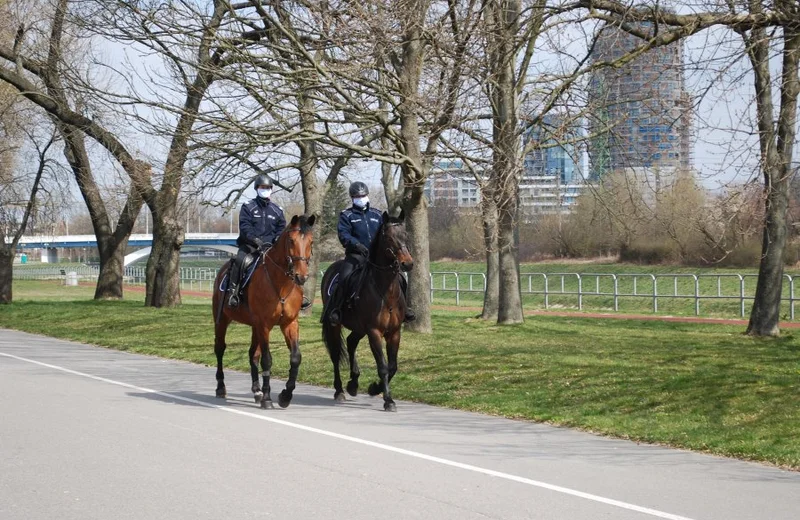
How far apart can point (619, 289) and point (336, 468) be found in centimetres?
4015

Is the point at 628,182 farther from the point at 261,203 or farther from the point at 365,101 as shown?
the point at 261,203

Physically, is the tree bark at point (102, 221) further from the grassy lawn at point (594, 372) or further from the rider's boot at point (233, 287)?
the rider's boot at point (233, 287)

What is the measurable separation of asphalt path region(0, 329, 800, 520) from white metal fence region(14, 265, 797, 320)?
22.3 m

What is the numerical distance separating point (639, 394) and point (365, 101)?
1000 centimetres

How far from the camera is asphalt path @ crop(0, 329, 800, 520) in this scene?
7.51 meters

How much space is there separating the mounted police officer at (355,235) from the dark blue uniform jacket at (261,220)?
890 mm

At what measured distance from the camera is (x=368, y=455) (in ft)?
32.2

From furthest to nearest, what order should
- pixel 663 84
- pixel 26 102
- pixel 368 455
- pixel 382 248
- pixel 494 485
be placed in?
pixel 26 102 < pixel 663 84 < pixel 382 248 < pixel 368 455 < pixel 494 485

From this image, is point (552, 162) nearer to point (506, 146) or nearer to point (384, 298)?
point (506, 146)

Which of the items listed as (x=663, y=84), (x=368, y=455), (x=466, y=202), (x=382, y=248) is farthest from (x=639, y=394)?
(x=466, y=202)

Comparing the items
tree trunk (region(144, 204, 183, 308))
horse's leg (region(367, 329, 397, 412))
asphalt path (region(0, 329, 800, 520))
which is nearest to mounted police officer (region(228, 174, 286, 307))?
asphalt path (region(0, 329, 800, 520))

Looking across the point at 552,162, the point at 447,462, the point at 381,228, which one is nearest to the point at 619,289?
the point at 552,162

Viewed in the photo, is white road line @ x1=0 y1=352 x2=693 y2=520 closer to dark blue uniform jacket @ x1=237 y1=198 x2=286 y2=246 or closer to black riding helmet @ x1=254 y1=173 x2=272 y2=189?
dark blue uniform jacket @ x1=237 y1=198 x2=286 y2=246

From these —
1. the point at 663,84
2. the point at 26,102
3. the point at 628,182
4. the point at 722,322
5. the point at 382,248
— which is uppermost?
the point at 26,102
